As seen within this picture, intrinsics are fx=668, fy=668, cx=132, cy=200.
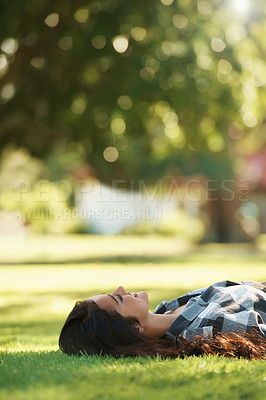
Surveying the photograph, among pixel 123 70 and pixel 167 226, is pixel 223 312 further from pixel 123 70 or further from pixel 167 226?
pixel 167 226

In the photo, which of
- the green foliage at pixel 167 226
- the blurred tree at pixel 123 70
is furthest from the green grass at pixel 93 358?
the green foliage at pixel 167 226

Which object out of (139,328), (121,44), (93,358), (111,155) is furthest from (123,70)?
(93,358)

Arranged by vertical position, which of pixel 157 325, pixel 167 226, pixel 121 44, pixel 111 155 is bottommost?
pixel 157 325

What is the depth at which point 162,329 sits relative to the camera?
161 inches

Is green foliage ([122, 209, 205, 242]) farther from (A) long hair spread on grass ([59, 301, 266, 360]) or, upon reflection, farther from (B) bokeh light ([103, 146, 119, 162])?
(A) long hair spread on grass ([59, 301, 266, 360])

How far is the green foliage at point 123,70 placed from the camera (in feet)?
39.8

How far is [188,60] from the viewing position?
12.1 metres

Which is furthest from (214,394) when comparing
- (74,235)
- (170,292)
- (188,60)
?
(74,235)

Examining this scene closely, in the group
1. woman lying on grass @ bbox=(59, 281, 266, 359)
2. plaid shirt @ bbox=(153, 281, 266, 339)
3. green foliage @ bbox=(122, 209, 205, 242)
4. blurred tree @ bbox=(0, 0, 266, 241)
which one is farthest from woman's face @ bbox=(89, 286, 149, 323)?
green foliage @ bbox=(122, 209, 205, 242)

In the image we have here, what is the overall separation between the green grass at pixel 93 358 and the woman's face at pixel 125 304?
1.08ft

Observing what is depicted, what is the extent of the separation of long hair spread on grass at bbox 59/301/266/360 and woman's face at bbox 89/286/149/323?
0.11 ft

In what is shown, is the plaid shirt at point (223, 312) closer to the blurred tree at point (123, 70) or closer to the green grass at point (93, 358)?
the green grass at point (93, 358)

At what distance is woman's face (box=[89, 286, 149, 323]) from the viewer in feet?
12.8

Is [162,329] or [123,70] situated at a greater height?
[123,70]
